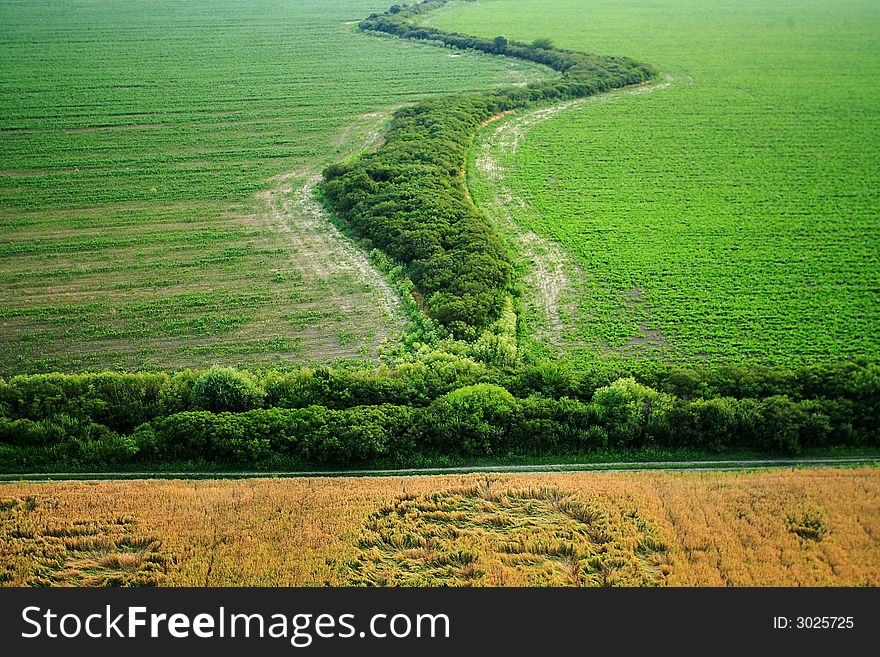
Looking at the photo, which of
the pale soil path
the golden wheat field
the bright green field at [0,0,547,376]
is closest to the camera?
the golden wheat field

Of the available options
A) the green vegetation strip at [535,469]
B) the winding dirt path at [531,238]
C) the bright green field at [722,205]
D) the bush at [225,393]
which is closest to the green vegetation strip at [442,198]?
the winding dirt path at [531,238]

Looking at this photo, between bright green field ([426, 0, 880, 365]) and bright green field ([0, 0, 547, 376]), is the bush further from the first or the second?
bright green field ([426, 0, 880, 365])

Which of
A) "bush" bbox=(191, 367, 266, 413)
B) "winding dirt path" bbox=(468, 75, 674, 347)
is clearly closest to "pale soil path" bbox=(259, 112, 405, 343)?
"bush" bbox=(191, 367, 266, 413)

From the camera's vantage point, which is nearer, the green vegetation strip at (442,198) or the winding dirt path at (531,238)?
the green vegetation strip at (442,198)

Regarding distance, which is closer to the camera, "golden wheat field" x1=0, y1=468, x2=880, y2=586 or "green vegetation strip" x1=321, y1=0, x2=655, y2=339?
"golden wheat field" x1=0, y1=468, x2=880, y2=586

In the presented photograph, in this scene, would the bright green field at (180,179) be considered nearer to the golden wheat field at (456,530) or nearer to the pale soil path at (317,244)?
the pale soil path at (317,244)

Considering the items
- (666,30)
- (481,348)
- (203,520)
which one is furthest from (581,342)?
(666,30)
